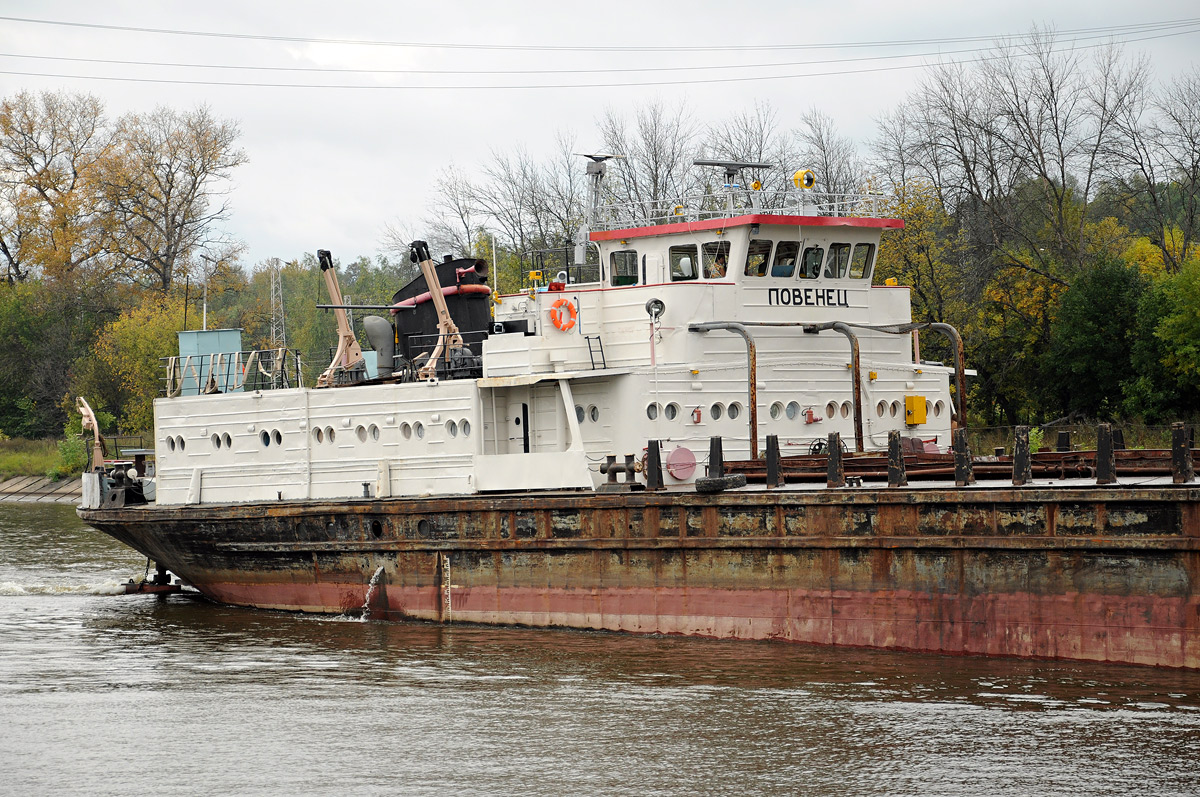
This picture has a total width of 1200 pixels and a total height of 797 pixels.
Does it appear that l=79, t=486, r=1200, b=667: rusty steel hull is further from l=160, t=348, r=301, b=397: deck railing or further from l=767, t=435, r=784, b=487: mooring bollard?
l=160, t=348, r=301, b=397: deck railing

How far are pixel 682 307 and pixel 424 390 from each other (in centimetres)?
420

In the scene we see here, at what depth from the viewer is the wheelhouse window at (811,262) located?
19.3m

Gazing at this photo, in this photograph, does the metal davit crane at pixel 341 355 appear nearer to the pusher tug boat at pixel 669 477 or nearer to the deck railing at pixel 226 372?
the pusher tug boat at pixel 669 477

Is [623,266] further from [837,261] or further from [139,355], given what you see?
[139,355]

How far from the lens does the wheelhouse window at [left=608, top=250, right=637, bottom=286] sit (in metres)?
19.6

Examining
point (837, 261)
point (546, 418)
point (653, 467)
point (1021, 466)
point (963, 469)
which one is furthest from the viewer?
point (837, 261)

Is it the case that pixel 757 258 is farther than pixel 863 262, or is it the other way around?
pixel 863 262

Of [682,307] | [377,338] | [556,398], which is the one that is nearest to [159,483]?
[377,338]

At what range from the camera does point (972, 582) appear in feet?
48.9

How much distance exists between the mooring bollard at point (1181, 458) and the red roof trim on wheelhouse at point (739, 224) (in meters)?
6.53

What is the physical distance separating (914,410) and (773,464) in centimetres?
472

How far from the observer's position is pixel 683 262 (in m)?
19.2

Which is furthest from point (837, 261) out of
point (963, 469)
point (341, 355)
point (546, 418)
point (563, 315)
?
point (341, 355)

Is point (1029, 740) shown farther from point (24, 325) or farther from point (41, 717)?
point (24, 325)
